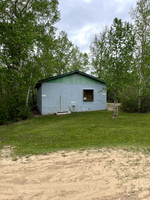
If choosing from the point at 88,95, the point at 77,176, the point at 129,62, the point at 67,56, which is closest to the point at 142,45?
the point at 129,62

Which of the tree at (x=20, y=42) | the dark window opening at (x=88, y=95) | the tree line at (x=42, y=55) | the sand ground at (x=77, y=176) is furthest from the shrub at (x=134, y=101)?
Answer: the sand ground at (x=77, y=176)

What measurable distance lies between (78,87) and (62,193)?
10.8 meters

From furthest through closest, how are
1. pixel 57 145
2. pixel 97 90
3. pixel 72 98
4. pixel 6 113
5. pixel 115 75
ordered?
pixel 97 90 < pixel 72 98 < pixel 115 75 < pixel 6 113 < pixel 57 145

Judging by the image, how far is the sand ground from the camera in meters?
2.09

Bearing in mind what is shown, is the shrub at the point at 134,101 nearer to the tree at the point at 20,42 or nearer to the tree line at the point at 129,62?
the tree line at the point at 129,62

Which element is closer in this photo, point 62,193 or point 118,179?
point 62,193

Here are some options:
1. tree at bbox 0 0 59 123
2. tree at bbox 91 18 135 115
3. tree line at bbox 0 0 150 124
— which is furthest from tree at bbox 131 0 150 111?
tree at bbox 0 0 59 123

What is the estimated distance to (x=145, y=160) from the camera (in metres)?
3.15

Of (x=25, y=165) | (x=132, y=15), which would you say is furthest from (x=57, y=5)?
(x=25, y=165)

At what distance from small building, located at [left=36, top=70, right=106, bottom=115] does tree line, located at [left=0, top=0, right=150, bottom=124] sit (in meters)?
1.39

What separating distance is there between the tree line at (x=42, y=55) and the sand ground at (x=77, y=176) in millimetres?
6287

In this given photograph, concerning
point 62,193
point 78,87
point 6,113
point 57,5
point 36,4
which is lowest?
point 62,193

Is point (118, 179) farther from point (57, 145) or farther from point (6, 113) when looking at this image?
point (6, 113)

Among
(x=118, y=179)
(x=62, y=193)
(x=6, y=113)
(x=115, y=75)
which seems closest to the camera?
(x=62, y=193)
